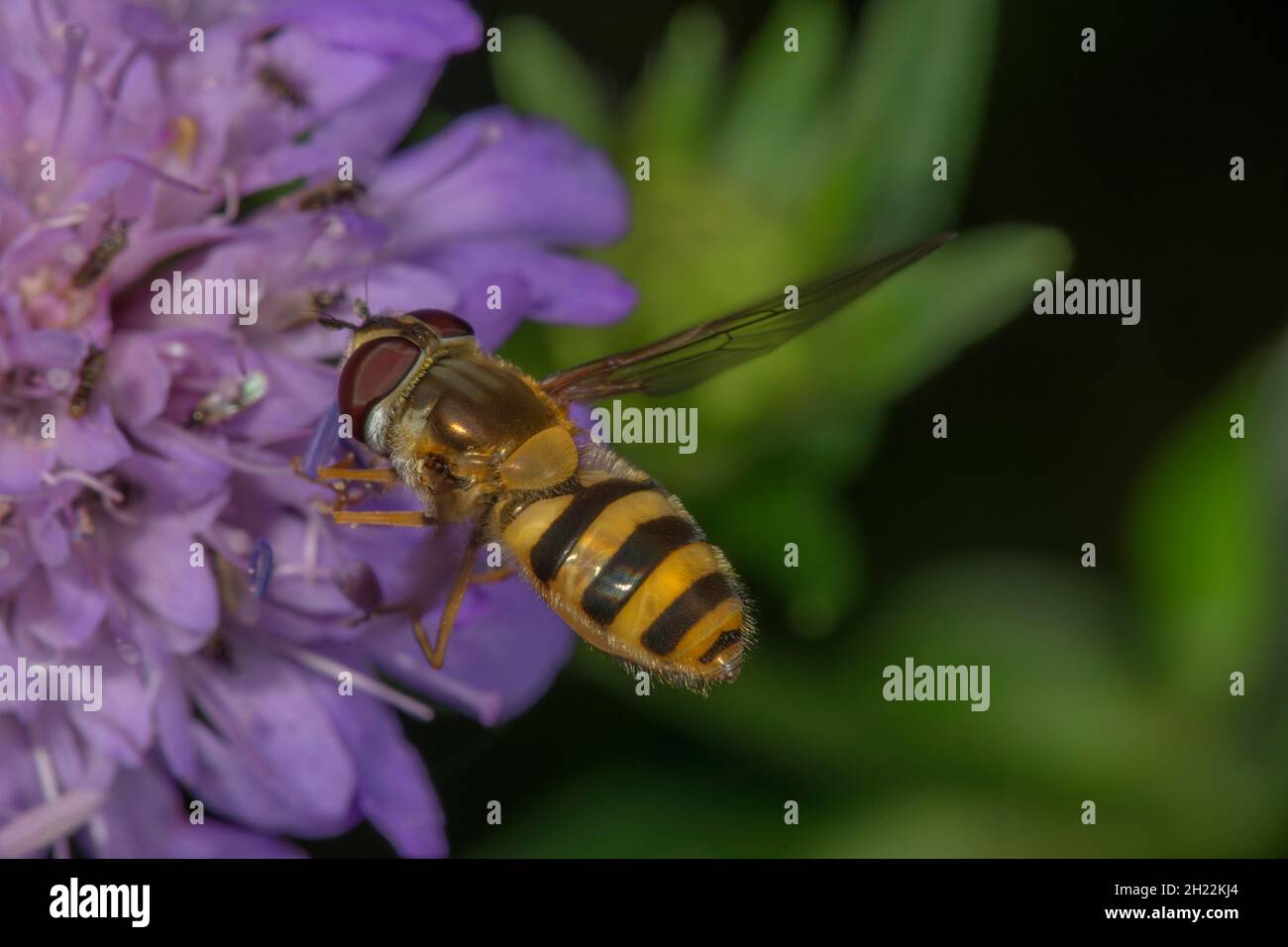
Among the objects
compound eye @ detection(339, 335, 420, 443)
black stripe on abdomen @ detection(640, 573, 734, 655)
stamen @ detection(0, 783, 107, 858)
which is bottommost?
stamen @ detection(0, 783, 107, 858)

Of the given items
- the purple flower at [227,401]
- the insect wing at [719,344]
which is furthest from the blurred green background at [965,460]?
the insect wing at [719,344]

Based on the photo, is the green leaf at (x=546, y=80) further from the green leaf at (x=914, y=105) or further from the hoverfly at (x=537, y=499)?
the hoverfly at (x=537, y=499)

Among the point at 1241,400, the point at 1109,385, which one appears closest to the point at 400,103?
the point at 1109,385

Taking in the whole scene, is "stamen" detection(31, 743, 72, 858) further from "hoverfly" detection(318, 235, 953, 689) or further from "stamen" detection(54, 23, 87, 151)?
"stamen" detection(54, 23, 87, 151)

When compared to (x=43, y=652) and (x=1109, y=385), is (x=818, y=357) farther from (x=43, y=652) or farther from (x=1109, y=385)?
(x=43, y=652)

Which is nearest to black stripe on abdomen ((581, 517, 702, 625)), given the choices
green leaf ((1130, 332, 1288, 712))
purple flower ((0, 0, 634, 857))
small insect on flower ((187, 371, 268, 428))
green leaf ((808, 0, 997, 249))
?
purple flower ((0, 0, 634, 857))

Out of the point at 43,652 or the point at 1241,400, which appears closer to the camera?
the point at 43,652

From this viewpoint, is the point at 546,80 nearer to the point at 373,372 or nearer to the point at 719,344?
the point at 719,344
